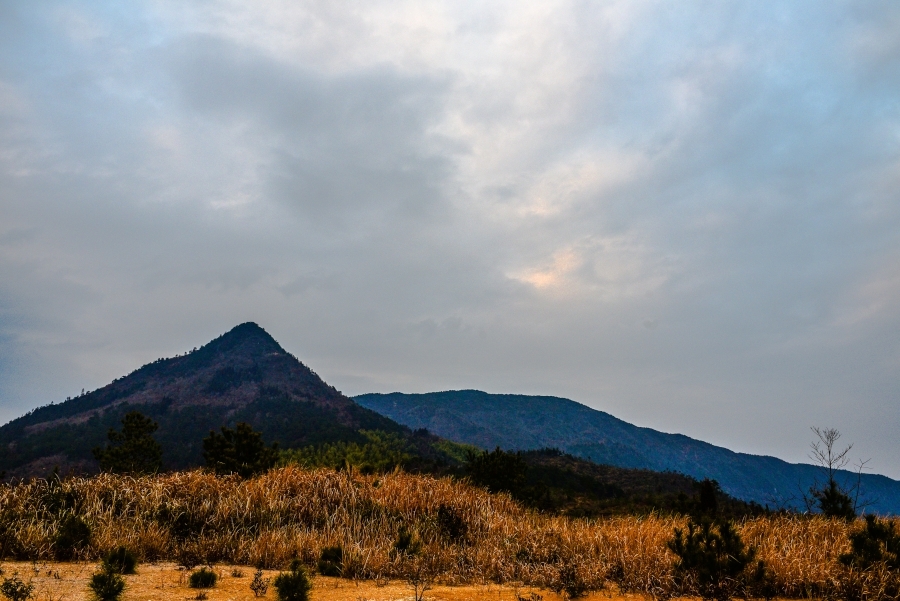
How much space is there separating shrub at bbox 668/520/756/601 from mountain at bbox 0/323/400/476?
3139 inches

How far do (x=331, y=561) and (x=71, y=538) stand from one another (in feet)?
14.3

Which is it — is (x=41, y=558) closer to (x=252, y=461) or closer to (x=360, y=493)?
(x=360, y=493)

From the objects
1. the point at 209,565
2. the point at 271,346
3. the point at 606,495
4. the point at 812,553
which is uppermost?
the point at 271,346

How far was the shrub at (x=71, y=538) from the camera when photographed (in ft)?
27.9

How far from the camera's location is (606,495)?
51.0m

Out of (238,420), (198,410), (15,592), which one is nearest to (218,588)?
(15,592)

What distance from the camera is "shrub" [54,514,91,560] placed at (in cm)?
851

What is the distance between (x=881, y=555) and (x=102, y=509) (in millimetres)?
13319

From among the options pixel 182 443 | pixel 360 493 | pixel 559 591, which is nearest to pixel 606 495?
pixel 360 493

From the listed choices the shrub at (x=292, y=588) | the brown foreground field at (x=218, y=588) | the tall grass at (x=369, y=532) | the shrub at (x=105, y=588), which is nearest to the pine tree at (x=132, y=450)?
the tall grass at (x=369, y=532)

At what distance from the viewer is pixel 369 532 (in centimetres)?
1027

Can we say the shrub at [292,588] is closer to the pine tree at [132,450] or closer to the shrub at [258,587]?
the shrub at [258,587]

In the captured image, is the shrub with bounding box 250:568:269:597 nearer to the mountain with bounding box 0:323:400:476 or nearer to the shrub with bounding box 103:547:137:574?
the shrub with bounding box 103:547:137:574

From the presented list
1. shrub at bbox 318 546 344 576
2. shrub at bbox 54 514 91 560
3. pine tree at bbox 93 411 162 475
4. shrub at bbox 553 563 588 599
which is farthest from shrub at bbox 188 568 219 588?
pine tree at bbox 93 411 162 475
